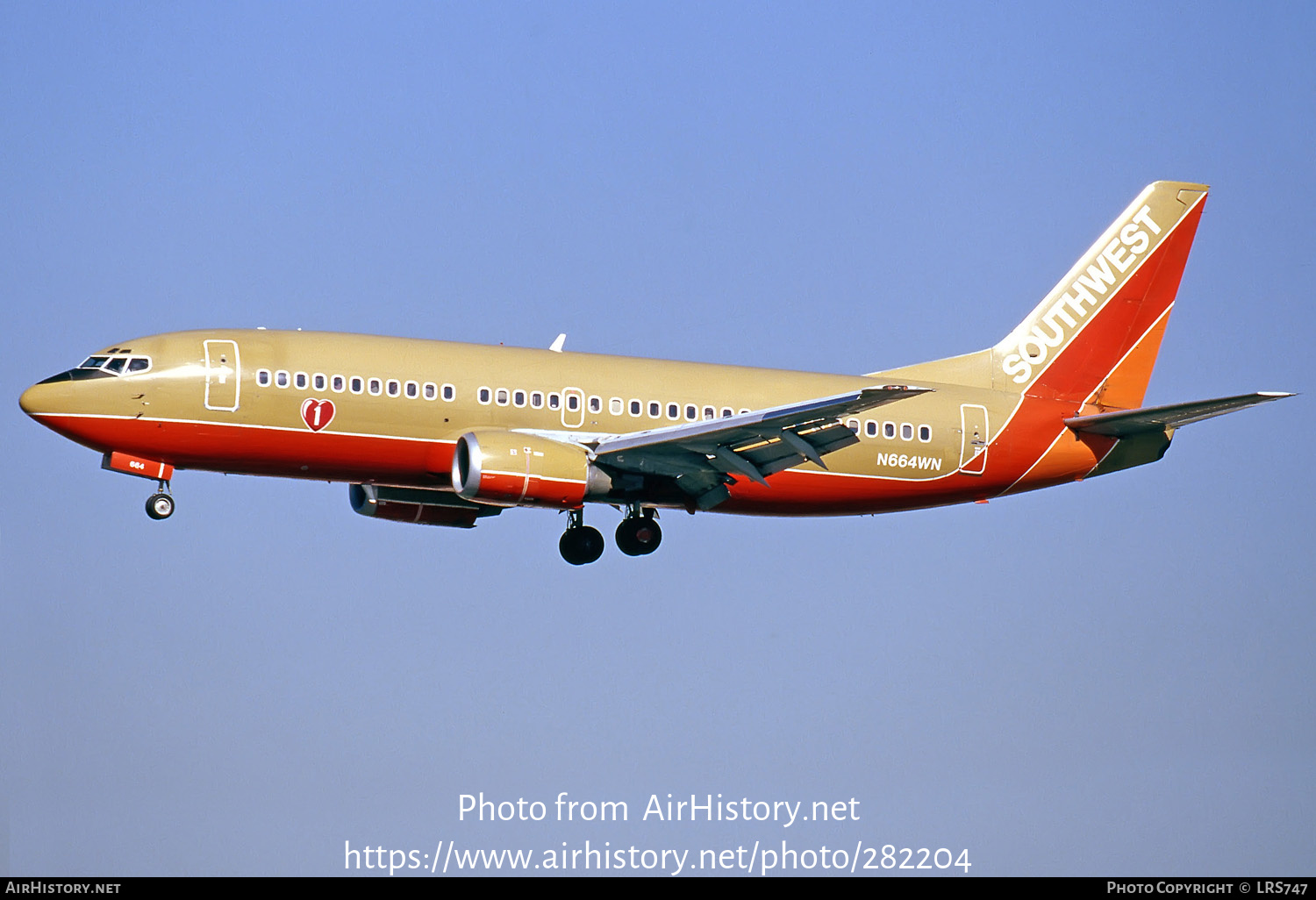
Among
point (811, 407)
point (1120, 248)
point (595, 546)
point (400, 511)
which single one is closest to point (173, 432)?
point (400, 511)

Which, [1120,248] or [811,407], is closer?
[811,407]

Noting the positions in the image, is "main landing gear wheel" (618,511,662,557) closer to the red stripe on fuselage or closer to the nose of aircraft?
the red stripe on fuselage

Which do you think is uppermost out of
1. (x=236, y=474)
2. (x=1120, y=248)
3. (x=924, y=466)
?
(x=1120, y=248)

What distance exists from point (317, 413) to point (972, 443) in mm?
17167

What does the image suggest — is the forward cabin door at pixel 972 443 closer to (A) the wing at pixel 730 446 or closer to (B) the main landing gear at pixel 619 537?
(A) the wing at pixel 730 446

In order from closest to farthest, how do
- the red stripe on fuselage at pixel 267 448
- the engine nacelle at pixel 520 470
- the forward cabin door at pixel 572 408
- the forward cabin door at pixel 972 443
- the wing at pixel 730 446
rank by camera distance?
the wing at pixel 730 446 → the engine nacelle at pixel 520 470 → the red stripe on fuselage at pixel 267 448 → the forward cabin door at pixel 572 408 → the forward cabin door at pixel 972 443

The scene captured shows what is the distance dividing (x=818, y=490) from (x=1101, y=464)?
8.04 meters

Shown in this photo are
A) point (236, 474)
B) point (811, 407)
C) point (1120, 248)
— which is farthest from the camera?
point (1120, 248)

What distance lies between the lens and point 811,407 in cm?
4181

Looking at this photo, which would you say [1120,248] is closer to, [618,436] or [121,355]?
[618,436]

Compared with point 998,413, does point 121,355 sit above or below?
below

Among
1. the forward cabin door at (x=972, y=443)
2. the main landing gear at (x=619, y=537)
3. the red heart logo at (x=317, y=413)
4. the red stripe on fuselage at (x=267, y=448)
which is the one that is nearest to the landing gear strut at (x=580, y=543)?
the main landing gear at (x=619, y=537)

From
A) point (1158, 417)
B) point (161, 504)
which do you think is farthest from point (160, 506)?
point (1158, 417)

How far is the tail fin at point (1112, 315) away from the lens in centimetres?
5250
